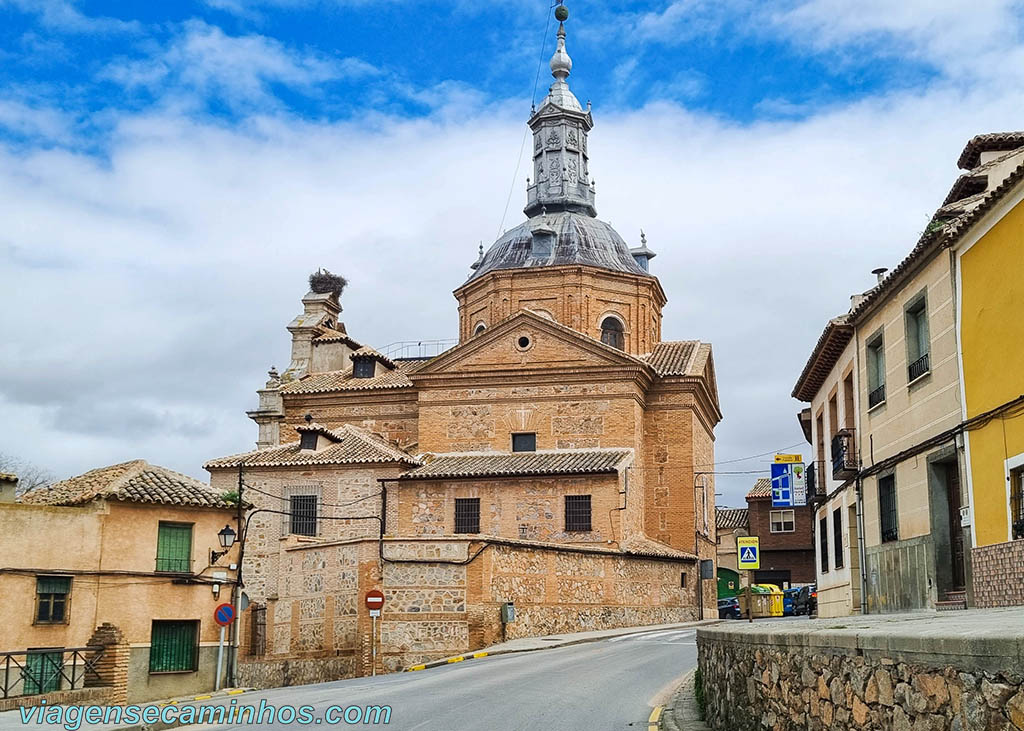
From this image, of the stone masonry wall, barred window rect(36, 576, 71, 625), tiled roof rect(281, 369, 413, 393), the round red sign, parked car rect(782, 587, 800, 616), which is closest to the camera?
the stone masonry wall

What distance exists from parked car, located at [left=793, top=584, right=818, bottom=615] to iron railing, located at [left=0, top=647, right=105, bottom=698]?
27.8 meters

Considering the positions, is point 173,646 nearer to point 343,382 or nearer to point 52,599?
point 52,599

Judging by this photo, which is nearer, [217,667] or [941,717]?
[941,717]

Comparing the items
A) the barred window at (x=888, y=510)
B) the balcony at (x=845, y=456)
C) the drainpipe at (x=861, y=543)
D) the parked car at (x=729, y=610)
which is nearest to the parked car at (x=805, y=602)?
the parked car at (x=729, y=610)

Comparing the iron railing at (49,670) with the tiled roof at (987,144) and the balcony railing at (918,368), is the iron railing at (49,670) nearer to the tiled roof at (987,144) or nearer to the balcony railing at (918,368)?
the balcony railing at (918,368)

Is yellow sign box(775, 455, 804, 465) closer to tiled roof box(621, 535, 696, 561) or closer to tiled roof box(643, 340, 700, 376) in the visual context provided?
tiled roof box(621, 535, 696, 561)

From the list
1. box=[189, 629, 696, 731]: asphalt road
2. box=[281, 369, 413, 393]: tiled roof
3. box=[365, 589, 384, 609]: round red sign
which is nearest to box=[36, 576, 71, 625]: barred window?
→ box=[189, 629, 696, 731]: asphalt road

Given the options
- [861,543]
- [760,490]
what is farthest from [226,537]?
[760,490]

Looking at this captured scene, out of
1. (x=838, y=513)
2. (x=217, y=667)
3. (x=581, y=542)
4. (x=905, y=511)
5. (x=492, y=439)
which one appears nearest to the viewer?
(x=905, y=511)

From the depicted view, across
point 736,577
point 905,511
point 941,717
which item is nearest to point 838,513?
point 905,511

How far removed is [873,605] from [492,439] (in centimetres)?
2333

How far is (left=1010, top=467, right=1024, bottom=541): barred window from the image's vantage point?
13.0 metres

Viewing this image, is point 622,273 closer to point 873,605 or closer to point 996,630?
point 873,605

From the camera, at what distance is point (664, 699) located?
1463cm
